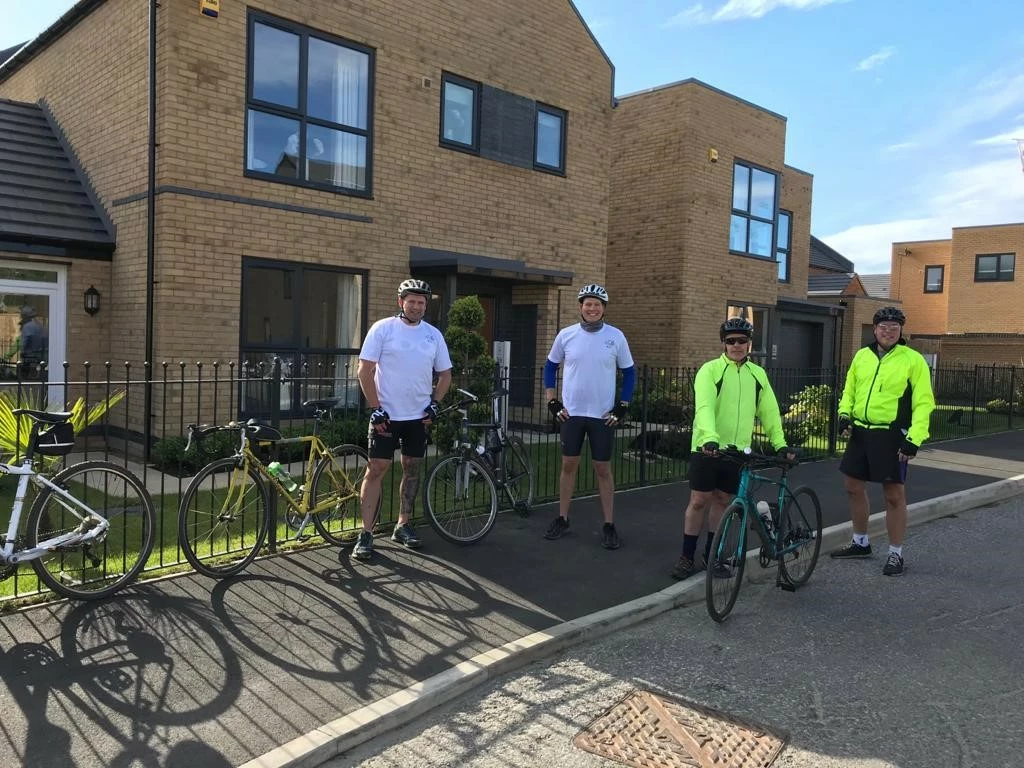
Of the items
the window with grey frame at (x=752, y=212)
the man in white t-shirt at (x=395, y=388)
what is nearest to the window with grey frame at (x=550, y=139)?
the window with grey frame at (x=752, y=212)

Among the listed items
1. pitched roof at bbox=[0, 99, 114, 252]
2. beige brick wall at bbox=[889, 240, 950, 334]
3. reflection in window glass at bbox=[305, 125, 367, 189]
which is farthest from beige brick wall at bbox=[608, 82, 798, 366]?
beige brick wall at bbox=[889, 240, 950, 334]

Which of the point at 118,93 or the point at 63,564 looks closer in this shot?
the point at 63,564

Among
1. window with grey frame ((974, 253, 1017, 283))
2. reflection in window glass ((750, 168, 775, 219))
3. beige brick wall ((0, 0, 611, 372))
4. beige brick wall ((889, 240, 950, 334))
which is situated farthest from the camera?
beige brick wall ((889, 240, 950, 334))

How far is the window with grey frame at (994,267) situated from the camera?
3366 cm

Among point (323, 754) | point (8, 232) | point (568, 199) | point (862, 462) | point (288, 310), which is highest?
point (568, 199)

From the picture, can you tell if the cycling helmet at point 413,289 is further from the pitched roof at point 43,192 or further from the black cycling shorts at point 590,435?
the pitched roof at point 43,192

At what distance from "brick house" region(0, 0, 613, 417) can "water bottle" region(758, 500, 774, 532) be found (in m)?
6.47

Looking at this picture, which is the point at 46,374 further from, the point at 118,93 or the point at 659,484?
the point at 659,484

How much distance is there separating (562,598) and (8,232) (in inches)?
313

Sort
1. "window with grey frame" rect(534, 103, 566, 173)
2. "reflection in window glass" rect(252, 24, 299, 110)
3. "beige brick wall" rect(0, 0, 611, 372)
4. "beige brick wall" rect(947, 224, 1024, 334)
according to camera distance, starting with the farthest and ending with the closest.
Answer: "beige brick wall" rect(947, 224, 1024, 334), "window with grey frame" rect(534, 103, 566, 173), "reflection in window glass" rect(252, 24, 299, 110), "beige brick wall" rect(0, 0, 611, 372)

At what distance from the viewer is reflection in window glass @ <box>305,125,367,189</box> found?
32.8 feet

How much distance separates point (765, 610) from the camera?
507 cm

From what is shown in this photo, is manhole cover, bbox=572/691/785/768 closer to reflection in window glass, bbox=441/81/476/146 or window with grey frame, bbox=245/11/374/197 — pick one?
window with grey frame, bbox=245/11/374/197

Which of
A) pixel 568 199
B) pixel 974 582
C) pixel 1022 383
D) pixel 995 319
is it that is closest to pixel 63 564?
pixel 974 582
